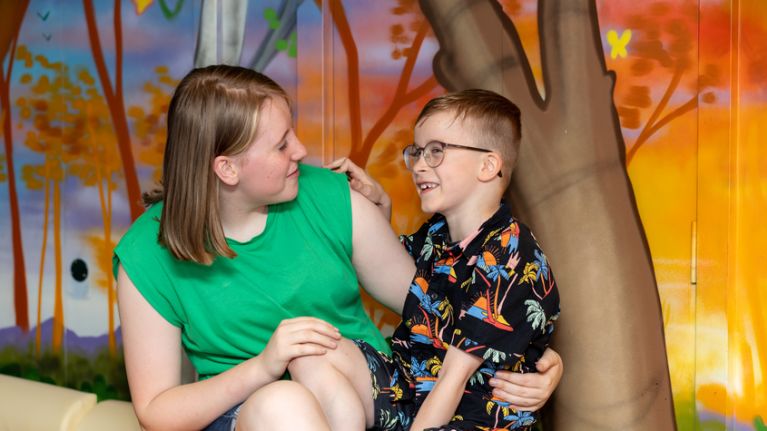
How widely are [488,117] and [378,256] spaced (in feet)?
1.47

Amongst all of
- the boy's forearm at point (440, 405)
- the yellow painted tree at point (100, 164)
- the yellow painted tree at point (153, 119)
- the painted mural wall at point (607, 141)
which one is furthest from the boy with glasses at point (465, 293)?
the yellow painted tree at point (100, 164)

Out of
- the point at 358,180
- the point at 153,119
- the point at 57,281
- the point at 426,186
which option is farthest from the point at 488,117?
the point at 57,281

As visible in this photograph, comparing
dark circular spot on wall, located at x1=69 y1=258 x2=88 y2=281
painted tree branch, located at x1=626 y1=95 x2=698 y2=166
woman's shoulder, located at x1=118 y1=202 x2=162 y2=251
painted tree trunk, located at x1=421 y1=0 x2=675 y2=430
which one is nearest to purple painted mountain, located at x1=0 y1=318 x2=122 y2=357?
dark circular spot on wall, located at x1=69 y1=258 x2=88 y2=281

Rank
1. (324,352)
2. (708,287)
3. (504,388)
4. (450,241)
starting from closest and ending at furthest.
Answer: (324,352)
(504,388)
(450,241)
(708,287)

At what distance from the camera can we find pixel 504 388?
203 cm

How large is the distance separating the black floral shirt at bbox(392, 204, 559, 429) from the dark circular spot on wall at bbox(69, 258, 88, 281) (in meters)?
1.72

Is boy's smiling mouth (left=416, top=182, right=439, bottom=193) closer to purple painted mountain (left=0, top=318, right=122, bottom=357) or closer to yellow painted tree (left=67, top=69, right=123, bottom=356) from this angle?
yellow painted tree (left=67, top=69, right=123, bottom=356)

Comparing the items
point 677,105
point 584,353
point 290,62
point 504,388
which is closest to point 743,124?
point 677,105

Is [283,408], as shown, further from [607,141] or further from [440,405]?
[607,141]

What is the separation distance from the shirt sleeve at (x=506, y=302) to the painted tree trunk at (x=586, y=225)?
53 cm

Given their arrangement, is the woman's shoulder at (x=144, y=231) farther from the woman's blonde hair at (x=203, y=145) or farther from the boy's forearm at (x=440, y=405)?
the boy's forearm at (x=440, y=405)

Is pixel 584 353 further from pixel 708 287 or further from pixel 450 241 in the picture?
pixel 450 241

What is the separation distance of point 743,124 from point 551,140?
51cm

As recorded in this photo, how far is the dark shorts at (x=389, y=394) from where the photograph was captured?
6.60ft
